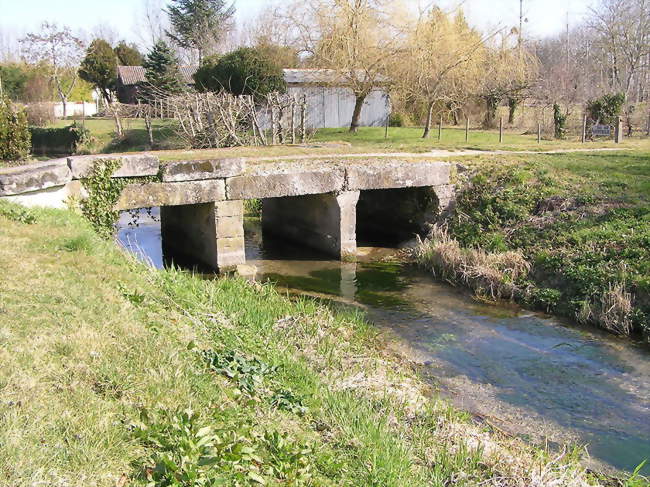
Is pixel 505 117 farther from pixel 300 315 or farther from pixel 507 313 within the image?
pixel 300 315

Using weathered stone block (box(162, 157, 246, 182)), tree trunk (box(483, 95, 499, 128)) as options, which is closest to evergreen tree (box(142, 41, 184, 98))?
tree trunk (box(483, 95, 499, 128))

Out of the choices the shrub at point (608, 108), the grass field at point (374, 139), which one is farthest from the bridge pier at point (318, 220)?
the shrub at point (608, 108)

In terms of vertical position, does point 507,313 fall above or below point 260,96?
below

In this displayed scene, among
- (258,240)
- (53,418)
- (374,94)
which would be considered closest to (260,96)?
(374,94)

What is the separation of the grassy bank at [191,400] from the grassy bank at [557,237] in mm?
3720

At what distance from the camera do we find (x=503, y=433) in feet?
20.0

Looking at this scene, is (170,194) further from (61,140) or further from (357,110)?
(61,140)

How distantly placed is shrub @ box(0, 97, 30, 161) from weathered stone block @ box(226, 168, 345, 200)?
19.6ft

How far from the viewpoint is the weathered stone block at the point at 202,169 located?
1171 cm

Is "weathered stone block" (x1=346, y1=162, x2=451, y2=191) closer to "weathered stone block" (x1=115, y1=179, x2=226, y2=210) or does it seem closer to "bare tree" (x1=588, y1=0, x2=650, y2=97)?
"weathered stone block" (x1=115, y1=179, x2=226, y2=210)

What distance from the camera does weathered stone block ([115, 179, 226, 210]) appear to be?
37.8 feet

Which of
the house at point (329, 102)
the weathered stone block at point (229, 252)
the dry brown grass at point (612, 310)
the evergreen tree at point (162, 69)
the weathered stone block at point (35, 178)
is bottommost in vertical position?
the dry brown grass at point (612, 310)

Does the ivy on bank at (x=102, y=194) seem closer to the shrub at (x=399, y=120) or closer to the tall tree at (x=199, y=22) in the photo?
the shrub at (x=399, y=120)

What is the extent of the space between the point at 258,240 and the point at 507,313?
741 cm
